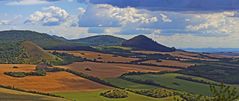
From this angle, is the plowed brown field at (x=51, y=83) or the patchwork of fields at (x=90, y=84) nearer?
the patchwork of fields at (x=90, y=84)

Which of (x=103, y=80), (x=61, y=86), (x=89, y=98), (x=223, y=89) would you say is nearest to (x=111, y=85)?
(x=103, y=80)

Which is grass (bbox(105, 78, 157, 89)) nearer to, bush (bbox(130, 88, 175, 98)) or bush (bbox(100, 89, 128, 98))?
bush (bbox(130, 88, 175, 98))

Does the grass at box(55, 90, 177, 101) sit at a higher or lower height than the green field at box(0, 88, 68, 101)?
lower

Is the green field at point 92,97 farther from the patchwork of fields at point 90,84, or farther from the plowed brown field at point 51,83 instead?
the plowed brown field at point 51,83

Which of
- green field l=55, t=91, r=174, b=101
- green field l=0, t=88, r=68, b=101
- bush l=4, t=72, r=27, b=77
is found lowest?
green field l=55, t=91, r=174, b=101

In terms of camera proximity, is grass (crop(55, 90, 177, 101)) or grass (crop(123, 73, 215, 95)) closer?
grass (crop(55, 90, 177, 101))

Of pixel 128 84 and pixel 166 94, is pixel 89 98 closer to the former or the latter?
pixel 166 94

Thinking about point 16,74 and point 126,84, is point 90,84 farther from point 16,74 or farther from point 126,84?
point 16,74

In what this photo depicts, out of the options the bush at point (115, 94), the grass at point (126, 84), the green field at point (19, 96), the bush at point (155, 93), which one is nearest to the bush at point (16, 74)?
the grass at point (126, 84)

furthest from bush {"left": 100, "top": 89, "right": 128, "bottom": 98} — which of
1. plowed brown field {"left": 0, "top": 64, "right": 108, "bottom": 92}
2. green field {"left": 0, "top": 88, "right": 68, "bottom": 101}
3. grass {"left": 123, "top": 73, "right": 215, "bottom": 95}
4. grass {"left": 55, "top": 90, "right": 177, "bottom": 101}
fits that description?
grass {"left": 123, "top": 73, "right": 215, "bottom": 95}
